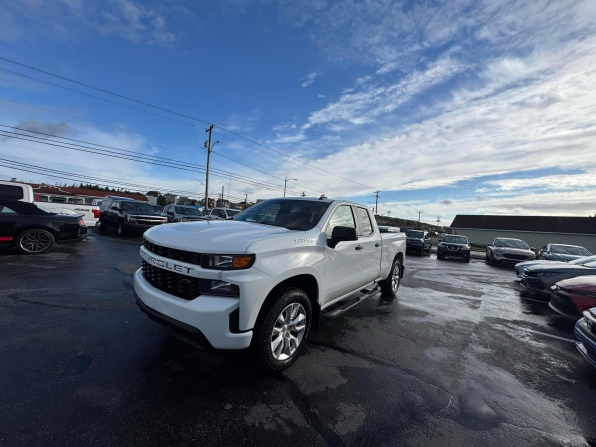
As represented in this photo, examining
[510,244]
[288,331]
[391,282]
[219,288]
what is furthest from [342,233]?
[510,244]

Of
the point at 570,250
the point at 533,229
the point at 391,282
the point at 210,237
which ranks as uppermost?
the point at 533,229

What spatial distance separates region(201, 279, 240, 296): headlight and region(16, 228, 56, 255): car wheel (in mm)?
8438

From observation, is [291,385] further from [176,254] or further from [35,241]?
[35,241]

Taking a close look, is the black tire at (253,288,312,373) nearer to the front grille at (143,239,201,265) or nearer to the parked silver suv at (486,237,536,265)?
the front grille at (143,239,201,265)

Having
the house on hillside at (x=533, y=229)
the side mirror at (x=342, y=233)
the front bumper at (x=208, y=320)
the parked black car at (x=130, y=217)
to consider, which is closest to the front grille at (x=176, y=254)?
the front bumper at (x=208, y=320)

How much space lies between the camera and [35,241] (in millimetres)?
7988

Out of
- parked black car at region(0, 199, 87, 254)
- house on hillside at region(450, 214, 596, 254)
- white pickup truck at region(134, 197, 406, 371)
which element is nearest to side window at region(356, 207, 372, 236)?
white pickup truck at region(134, 197, 406, 371)

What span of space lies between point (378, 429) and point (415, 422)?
0.36m

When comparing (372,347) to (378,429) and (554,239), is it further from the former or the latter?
(554,239)

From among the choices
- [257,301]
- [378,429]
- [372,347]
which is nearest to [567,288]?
[372,347]

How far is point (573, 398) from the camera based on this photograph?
2865mm

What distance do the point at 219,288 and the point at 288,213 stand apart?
1791 mm

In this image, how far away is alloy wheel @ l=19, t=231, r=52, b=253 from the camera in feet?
25.6

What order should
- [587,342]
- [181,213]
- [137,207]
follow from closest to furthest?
1. [587,342]
2. [137,207]
3. [181,213]
